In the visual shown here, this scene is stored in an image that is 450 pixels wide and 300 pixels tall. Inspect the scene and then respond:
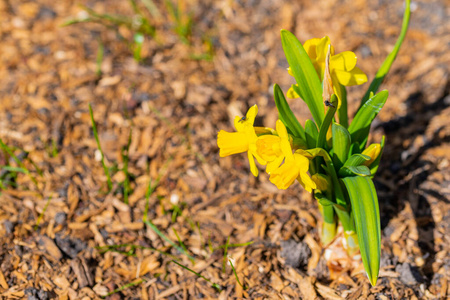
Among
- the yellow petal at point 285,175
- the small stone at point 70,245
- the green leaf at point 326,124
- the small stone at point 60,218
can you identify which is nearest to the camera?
the yellow petal at point 285,175

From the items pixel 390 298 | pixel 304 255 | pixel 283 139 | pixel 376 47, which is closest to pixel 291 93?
pixel 283 139

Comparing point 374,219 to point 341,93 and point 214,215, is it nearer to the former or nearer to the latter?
point 341,93

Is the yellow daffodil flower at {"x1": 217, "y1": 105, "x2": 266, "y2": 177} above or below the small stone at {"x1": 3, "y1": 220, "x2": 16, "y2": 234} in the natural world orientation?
above

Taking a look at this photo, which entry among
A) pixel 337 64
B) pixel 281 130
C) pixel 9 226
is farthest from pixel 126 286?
pixel 337 64

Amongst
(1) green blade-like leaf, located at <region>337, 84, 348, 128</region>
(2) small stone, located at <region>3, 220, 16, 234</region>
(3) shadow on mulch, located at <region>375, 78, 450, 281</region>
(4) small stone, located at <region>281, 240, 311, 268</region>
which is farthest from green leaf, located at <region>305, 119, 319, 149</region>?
(2) small stone, located at <region>3, 220, 16, 234</region>

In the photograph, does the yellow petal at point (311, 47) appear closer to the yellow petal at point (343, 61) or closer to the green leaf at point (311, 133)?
the yellow petal at point (343, 61)

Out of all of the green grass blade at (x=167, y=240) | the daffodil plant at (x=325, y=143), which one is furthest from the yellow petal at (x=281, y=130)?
the green grass blade at (x=167, y=240)

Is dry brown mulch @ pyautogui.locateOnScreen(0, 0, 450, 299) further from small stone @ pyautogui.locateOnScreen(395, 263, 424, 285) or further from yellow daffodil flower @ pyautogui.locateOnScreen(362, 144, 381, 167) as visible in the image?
yellow daffodil flower @ pyautogui.locateOnScreen(362, 144, 381, 167)
